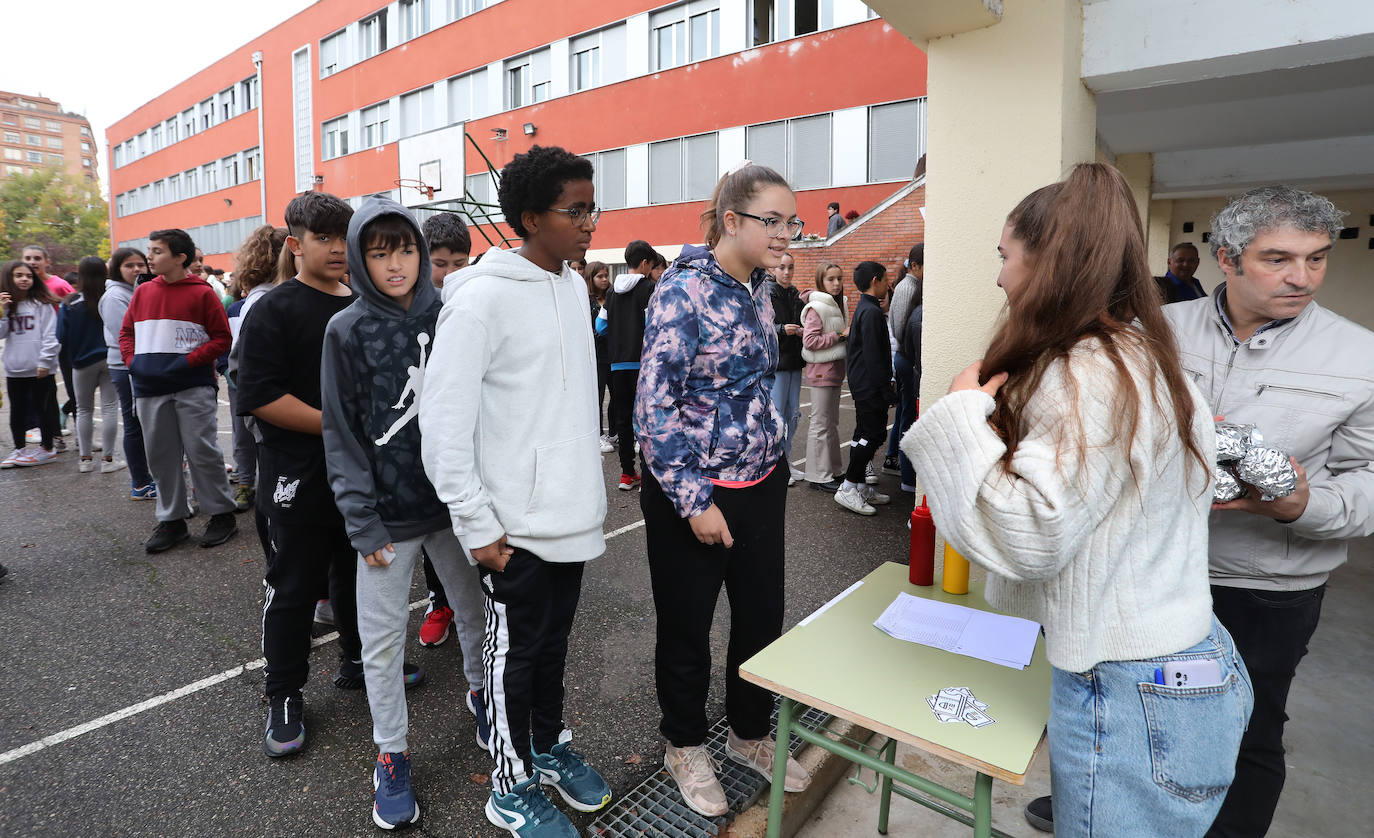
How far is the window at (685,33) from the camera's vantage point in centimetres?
1662

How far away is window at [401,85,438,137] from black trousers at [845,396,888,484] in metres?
21.6

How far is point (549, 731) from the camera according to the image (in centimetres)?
226

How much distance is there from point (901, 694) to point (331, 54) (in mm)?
31200

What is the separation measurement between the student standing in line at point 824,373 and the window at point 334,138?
83.2ft

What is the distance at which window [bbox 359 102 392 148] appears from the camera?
24.4 metres

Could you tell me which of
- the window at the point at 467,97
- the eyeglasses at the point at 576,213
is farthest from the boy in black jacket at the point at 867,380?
the window at the point at 467,97

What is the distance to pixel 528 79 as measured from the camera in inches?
808

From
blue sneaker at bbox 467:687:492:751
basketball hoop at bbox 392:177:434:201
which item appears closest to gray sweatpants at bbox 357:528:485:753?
blue sneaker at bbox 467:687:492:751

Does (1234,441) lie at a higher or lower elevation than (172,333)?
lower

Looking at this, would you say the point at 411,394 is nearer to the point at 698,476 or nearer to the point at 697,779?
the point at 698,476

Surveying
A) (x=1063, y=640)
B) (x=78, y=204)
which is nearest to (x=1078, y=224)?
(x=1063, y=640)

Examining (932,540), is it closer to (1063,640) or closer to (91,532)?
(1063,640)

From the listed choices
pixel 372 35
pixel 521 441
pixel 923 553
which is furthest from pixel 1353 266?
pixel 372 35

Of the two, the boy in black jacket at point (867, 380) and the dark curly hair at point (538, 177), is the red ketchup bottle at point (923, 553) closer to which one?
the dark curly hair at point (538, 177)
